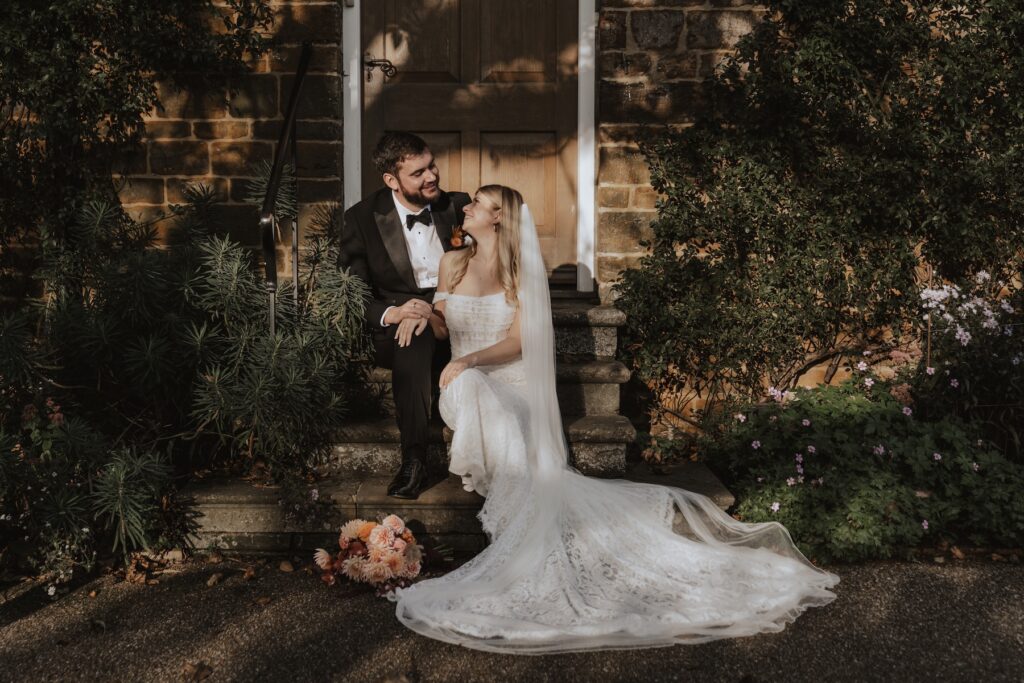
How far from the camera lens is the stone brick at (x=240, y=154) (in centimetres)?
534

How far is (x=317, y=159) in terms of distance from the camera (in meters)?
5.32

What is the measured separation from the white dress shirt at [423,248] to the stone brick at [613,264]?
107 cm

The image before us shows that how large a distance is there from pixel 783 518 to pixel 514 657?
157cm

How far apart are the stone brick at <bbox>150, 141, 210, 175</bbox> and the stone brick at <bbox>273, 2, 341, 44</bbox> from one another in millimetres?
766

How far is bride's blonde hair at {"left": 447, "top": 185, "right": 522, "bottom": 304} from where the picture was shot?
4.14 metres

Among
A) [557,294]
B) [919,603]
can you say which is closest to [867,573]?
[919,603]

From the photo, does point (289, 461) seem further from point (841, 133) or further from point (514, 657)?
point (841, 133)

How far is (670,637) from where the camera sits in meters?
3.03

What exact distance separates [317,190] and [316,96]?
0.52m

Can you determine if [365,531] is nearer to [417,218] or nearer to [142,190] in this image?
[417,218]

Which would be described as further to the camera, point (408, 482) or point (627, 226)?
point (627, 226)

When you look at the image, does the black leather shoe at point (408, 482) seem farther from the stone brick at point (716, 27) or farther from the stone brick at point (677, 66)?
the stone brick at point (716, 27)

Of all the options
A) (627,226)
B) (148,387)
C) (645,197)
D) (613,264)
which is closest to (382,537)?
(148,387)

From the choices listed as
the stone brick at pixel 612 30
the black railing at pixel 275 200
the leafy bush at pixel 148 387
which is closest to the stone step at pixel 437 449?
the leafy bush at pixel 148 387
